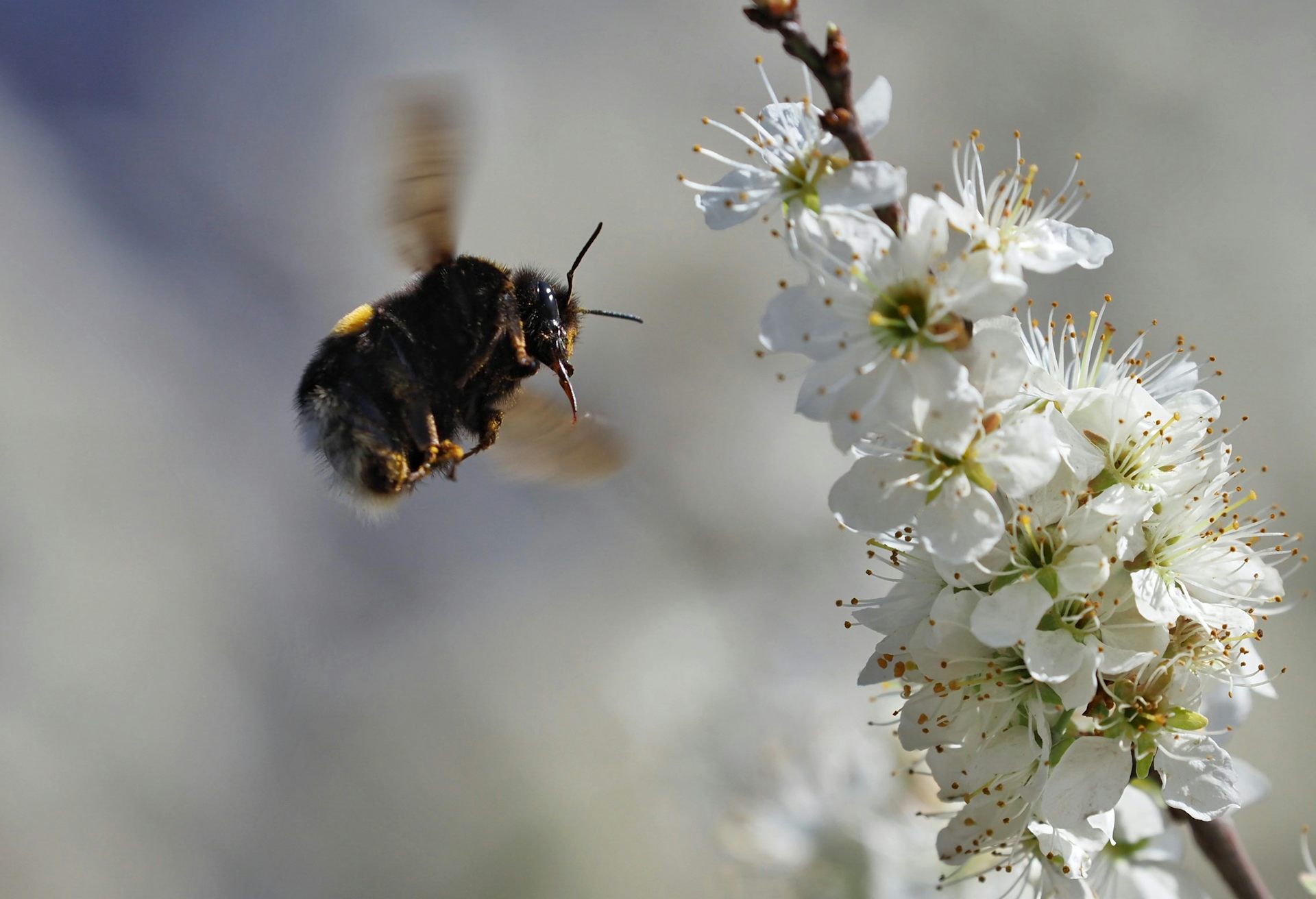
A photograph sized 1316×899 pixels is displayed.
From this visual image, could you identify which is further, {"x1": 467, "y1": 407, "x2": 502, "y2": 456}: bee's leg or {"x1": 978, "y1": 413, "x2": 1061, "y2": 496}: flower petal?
{"x1": 467, "y1": 407, "x2": 502, "y2": 456}: bee's leg

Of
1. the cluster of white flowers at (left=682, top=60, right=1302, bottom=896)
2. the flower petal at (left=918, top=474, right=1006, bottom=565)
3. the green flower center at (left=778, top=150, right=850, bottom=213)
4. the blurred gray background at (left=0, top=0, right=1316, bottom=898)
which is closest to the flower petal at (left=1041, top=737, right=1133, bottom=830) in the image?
the cluster of white flowers at (left=682, top=60, right=1302, bottom=896)

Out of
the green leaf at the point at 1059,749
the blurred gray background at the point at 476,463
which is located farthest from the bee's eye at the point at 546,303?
the blurred gray background at the point at 476,463

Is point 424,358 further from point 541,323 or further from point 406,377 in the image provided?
point 541,323

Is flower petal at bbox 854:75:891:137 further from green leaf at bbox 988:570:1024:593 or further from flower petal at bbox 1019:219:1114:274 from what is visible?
green leaf at bbox 988:570:1024:593

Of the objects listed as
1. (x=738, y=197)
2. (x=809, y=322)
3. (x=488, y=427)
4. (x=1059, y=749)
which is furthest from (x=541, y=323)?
(x=1059, y=749)

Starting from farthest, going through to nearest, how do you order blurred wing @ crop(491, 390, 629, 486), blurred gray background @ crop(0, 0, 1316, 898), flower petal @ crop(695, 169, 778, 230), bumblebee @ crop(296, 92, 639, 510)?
blurred gray background @ crop(0, 0, 1316, 898) → blurred wing @ crop(491, 390, 629, 486) → bumblebee @ crop(296, 92, 639, 510) → flower petal @ crop(695, 169, 778, 230)

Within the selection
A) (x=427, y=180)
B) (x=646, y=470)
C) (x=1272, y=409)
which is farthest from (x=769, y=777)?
(x=1272, y=409)

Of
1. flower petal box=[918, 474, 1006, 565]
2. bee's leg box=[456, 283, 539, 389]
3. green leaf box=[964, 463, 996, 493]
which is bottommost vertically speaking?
flower petal box=[918, 474, 1006, 565]
